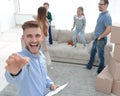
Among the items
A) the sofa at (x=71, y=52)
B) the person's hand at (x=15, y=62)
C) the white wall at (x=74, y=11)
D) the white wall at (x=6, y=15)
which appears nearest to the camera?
the person's hand at (x=15, y=62)

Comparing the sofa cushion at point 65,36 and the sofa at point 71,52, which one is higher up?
the sofa cushion at point 65,36

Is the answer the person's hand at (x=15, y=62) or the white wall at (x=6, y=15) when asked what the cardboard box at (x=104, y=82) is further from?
the white wall at (x=6, y=15)

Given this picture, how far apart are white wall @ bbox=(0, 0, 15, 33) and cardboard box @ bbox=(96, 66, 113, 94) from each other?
15.8ft

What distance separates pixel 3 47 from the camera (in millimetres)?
5543

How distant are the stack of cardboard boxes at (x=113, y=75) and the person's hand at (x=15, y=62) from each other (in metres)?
2.13

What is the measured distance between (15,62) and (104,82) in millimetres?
2337

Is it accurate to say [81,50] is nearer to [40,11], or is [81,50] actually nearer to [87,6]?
[40,11]

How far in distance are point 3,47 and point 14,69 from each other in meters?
4.63

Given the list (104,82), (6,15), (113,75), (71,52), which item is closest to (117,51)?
(113,75)

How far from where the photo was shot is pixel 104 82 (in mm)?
3146

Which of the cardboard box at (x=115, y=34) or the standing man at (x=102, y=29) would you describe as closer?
the cardboard box at (x=115, y=34)

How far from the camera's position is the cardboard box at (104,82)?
311 centimetres

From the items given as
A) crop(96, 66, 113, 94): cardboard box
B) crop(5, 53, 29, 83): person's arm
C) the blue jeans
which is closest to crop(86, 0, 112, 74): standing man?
the blue jeans

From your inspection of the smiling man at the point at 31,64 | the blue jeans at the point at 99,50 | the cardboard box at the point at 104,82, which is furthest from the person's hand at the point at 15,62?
the blue jeans at the point at 99,50
